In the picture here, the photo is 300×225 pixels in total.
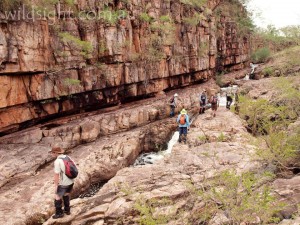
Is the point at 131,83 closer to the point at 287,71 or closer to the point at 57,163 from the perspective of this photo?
the point at 57,163

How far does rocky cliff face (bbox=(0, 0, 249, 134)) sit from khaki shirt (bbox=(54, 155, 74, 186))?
21.1 ft

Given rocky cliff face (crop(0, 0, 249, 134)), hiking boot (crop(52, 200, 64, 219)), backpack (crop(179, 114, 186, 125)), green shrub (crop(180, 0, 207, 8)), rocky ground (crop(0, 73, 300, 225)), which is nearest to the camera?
hiking boot (crop(52, 200, 64, 219))

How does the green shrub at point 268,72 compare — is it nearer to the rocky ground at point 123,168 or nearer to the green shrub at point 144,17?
the rocky ground at point 123,168

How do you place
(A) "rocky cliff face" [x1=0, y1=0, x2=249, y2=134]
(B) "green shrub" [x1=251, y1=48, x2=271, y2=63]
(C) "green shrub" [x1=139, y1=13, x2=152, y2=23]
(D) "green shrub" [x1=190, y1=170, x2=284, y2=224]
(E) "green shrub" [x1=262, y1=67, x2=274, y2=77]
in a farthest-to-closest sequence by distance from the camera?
(B) "green shrub" [x1=251, y1=48, x2=271, y2=63], (E) "green shrub" [x1=262, y1=67, x2=274, y2=77], (C) "green shrub" [x1=139, y1=13, x2=152, y2=23], (A) "rocky cliff face" [x1=0, y1=0, x2=249, y2=134], (D) "green shrub" [x1=190, y1=170, x2=284, y2=224]

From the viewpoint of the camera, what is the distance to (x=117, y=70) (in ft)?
52.1

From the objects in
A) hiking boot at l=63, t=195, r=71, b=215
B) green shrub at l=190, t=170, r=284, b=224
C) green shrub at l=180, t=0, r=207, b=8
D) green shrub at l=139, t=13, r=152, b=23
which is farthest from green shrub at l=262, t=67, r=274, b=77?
hiking boot at l=63, t=195, r=71, b=215

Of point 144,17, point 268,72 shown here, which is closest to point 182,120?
point 144,17

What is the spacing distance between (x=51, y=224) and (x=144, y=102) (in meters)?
12.5

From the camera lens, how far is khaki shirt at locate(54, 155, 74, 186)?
6113 mm

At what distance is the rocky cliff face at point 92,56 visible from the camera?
37.1 feet

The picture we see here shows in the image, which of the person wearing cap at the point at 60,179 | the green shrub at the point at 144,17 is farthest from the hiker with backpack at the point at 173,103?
the person wearing cap at the point at 60,179

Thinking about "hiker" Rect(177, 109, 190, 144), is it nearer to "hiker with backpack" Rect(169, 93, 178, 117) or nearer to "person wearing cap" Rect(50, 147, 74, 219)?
"hiker with backpack" Rect(169, 93, 178, 117)

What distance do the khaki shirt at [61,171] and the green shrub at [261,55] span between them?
38285mm

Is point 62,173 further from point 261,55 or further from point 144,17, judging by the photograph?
point 261,55
